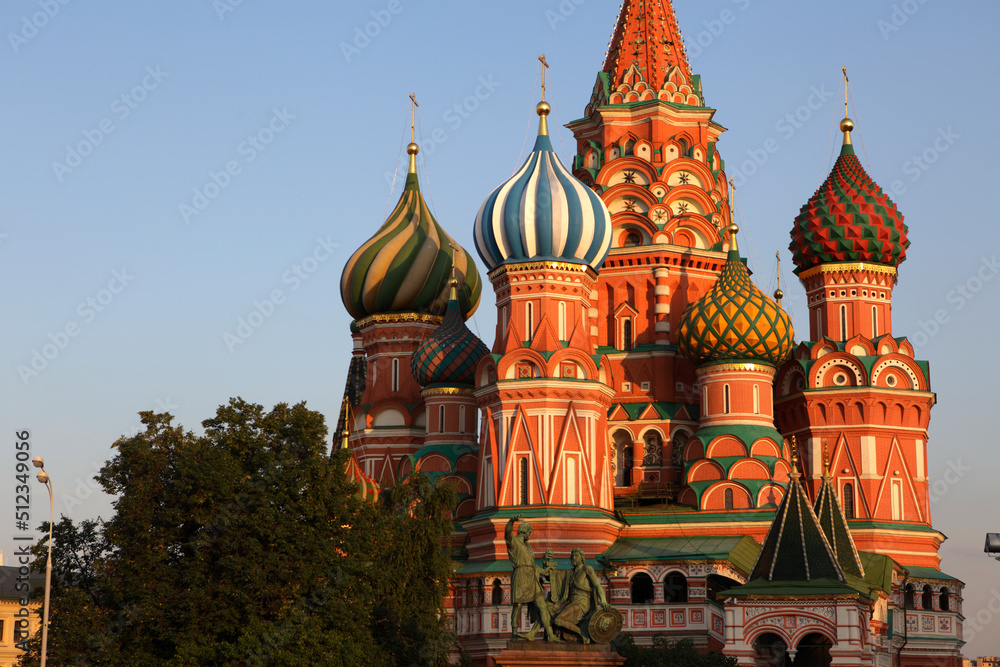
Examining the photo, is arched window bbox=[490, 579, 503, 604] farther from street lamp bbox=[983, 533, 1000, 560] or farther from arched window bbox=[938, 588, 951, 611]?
street lamp bbox=[983, 533, 1000, 560]

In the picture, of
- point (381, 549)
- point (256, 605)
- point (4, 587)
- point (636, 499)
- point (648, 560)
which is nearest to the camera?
point (256, 605)

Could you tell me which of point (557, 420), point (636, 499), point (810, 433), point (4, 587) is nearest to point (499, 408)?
point (557, 420)

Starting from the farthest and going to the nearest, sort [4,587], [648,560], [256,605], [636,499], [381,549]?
[4,587]
[636,499]
[648,560]
[381,549]
[256,605]

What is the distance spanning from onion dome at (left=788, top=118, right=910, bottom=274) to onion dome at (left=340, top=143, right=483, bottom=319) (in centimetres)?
925

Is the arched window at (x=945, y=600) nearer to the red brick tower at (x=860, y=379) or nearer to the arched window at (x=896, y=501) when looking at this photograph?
the red brick tower at (x=860, y=379)

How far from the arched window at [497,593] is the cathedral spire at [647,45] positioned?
14.2m

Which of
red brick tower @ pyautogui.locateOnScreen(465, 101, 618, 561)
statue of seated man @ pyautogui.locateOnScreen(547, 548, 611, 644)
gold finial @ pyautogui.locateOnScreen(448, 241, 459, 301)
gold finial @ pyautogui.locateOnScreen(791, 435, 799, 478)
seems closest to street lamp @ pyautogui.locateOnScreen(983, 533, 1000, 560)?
statue of seated man @ pyautogui.locateOnScreen(547, 548, 611, 644)

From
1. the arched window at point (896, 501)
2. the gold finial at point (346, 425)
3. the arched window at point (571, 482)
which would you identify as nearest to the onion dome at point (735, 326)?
the arched window at point (896, 501)

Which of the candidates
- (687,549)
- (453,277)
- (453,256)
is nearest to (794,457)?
(687,549)

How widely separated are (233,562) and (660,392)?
1594 centimetres

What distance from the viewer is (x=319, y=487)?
89.6 ft

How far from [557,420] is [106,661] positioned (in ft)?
41.8

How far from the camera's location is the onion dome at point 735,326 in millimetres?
37656

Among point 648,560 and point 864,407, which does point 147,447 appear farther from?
point 864,407
